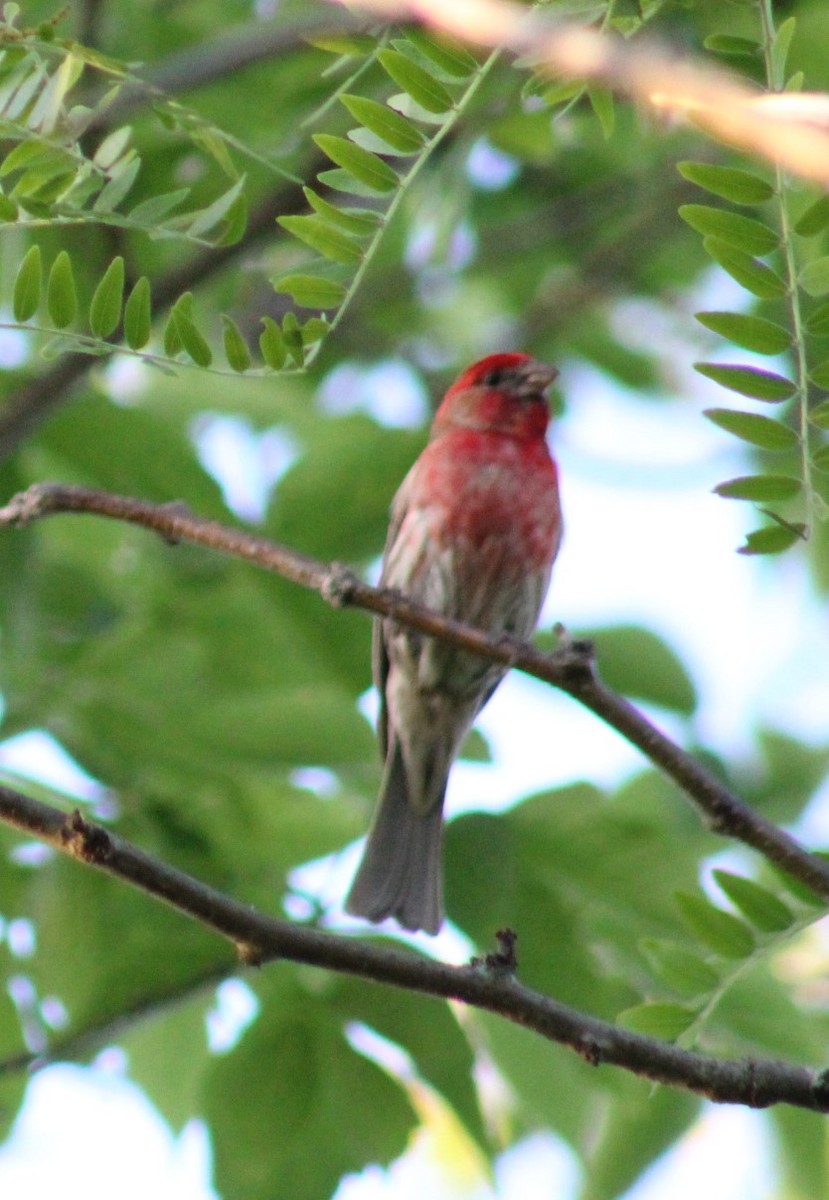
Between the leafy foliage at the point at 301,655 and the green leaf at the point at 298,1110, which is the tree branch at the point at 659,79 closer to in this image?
the leafy foliage at the point at 301,655

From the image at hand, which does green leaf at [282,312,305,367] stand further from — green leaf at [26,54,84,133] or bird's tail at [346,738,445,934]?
bird's tail at [346,738,445,934]

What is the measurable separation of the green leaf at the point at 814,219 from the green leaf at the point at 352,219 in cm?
66

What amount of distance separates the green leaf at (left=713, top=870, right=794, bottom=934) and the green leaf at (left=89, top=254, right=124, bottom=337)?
1.32 metres

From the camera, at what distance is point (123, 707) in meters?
4.01

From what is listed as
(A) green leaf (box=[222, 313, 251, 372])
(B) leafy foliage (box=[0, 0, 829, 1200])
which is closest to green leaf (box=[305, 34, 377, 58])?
(B) leafy foliage (box=[0, 0, 829, 1200])

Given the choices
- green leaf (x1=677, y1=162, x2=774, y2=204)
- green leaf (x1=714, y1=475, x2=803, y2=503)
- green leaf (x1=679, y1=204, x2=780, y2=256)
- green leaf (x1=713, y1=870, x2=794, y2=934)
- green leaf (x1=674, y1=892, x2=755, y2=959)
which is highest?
green leaf (x1=677, y1=162, x2=774, y2=204)

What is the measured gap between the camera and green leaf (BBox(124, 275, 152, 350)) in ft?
8.83

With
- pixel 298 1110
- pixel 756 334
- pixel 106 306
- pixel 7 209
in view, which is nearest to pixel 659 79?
pixel 756 334

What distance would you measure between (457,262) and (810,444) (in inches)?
188


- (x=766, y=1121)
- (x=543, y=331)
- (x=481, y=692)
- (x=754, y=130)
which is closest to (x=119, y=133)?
(x=754, y=130)

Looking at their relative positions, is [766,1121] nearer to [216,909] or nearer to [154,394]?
[216,909]

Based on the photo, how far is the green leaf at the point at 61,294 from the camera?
2631 millimetres

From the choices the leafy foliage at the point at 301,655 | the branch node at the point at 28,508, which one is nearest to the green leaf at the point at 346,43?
the leafy foliage at the point at 301,655

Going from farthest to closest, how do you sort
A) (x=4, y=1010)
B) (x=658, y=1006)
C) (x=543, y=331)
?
(x=543, y=331)
(x=4, y=1010)
(x=658, y=1006)
